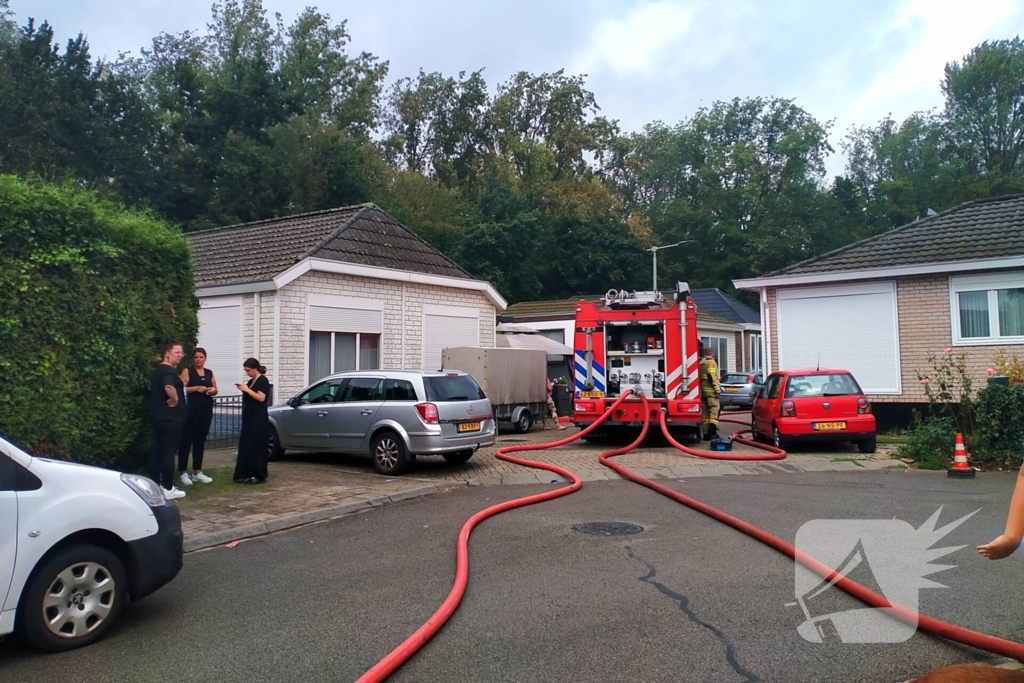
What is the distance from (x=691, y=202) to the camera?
59406mm

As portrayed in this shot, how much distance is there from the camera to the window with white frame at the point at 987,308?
16.0 m

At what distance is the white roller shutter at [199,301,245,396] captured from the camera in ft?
54.4

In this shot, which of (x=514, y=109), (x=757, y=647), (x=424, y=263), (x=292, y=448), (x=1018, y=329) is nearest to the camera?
(x=757, y=647)

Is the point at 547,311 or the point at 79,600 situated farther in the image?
the point at 547,311

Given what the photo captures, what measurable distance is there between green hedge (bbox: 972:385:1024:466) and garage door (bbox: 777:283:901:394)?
508cm

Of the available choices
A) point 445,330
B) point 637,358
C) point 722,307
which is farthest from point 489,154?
point 637,358

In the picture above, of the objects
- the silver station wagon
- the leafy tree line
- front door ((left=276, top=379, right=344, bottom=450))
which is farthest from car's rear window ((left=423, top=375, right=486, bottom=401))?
the leafy tree line

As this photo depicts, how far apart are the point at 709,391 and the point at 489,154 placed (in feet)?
121

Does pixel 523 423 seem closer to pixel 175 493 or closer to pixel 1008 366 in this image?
pixel 1008 366

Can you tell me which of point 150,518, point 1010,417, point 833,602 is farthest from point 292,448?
point 1010,417

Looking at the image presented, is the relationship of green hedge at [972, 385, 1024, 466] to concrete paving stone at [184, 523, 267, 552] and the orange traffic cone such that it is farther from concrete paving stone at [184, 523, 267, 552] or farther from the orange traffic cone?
concrete paving stone at [184, 523, 267, 552]

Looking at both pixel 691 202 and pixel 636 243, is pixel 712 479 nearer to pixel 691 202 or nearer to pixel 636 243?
pixel 636 243

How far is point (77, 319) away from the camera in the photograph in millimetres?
8844

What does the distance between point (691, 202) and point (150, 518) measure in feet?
189
